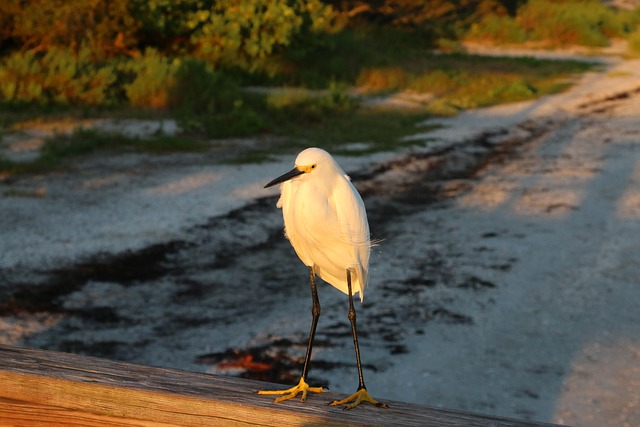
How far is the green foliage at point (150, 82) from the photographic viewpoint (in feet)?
47.1

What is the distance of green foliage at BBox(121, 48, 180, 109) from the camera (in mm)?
14359

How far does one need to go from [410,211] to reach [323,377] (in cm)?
467

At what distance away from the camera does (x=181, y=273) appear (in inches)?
298

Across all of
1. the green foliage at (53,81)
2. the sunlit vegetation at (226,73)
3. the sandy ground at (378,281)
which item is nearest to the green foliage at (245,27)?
the sunlit vegetation at (226,73)

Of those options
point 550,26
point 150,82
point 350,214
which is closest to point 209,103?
point 150,82

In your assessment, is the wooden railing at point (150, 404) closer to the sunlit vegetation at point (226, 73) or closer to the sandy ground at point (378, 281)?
the sandy ground at point (378, 281)

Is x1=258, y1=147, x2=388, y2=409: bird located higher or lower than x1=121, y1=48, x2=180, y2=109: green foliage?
higher

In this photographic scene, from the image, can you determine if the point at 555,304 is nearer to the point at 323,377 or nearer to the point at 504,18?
the point at 323,377

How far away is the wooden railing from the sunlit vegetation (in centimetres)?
903

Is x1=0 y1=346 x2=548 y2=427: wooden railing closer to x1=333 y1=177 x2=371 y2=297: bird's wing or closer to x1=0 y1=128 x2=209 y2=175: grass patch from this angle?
x1=333 y1=177 x2=371 y2=297: bird's wing

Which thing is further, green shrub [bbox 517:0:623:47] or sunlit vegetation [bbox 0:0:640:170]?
green shrub [bbox 517:0:623:47]

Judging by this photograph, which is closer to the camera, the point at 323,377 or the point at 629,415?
the point at 629,415

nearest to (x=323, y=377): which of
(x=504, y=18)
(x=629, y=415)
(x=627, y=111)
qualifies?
(x=629, y=415)

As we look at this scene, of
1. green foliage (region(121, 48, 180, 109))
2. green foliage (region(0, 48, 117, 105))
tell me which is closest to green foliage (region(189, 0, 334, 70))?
green foliage (region(121, 48, 180, 109))
